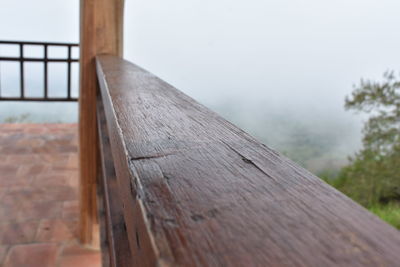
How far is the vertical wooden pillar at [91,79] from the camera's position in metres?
1.89

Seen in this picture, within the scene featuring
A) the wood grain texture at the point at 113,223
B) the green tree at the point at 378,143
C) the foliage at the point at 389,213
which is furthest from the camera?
the green tree at the point at 378,143

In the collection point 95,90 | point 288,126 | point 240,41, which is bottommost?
point 288,126

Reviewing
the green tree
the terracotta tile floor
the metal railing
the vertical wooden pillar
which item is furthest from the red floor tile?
the green tree

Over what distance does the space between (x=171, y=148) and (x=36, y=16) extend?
2193cm

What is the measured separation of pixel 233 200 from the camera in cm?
32

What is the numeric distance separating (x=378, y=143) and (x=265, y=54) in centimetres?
1741

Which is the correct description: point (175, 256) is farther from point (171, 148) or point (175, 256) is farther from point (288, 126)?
point (288, 126)

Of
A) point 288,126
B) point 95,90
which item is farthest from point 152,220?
point 288,126

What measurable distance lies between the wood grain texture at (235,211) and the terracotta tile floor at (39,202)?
178cm

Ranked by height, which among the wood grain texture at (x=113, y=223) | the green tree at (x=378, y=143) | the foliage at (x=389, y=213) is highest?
the wood grain texture at (x=113, y=223)

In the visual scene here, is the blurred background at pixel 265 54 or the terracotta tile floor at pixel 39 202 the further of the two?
the blurred background at pixel 265 54

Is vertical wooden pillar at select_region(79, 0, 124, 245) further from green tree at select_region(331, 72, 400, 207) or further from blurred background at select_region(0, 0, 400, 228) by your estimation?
blurred background at select_region(0, 0, 400, 228)

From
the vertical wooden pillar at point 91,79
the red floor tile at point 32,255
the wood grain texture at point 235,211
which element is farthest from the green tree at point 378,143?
the wood grain texture at point 235,211

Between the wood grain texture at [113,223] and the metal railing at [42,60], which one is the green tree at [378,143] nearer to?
the metal railing at [42,60]
